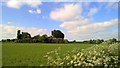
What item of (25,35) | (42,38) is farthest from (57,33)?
(25,35)

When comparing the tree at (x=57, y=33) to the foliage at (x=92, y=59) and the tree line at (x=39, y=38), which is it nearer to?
the tree line at (x=39, y=38)

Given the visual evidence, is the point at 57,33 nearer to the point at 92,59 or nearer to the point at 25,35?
the point at 25,35

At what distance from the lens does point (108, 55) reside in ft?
27.9

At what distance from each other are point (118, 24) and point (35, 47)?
480 centimetres

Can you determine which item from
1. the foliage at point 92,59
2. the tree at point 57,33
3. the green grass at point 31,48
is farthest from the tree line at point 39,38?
the foliage at point 92,59

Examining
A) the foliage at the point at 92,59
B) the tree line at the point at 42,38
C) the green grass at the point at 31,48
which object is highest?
the tree line at the point at 42,38

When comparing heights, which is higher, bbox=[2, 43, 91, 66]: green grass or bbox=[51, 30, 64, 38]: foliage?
A: bbox=[51, 30, 64, 38]: foliage

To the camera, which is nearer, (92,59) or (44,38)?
(92,59)

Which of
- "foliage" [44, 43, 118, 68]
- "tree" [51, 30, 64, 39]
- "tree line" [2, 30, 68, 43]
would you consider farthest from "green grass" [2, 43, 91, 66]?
"foliage" [44, 43, 118, 68]

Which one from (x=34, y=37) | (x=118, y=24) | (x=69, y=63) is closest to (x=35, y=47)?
(x=34, y=37)

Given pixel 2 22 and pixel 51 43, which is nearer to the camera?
pixel 2 22

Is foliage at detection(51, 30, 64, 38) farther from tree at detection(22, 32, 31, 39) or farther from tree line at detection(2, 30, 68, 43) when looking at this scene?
tree at detection(22, 32, 31, 39)

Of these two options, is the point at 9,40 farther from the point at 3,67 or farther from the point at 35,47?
the point at 3,67

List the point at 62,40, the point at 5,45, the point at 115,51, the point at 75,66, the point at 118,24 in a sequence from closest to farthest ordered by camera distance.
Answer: the point at 75,66 < the point at 115,51 < the point at 118,24 < the point at 62,40 < the point at 5,45
